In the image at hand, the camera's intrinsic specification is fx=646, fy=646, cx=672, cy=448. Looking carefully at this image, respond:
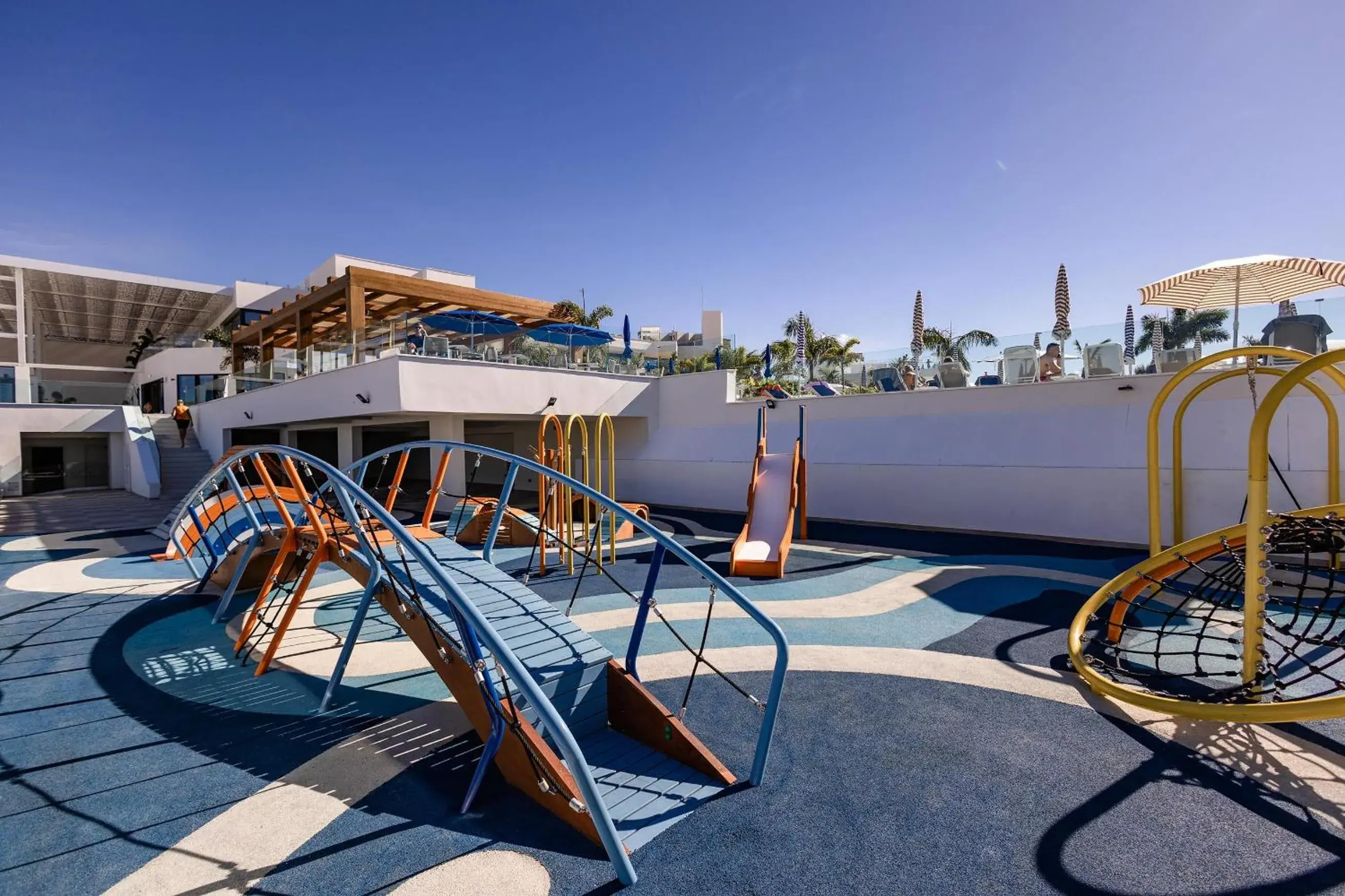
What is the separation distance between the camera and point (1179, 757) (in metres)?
4.50

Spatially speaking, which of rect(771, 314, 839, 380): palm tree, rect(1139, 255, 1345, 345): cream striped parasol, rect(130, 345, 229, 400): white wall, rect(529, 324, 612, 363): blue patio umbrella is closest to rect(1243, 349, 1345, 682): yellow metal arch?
rect(1139, 255, 1345, 345): cream striped parasol

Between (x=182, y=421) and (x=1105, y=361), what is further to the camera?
(x=182, y=421)

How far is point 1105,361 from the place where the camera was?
12.8 meters

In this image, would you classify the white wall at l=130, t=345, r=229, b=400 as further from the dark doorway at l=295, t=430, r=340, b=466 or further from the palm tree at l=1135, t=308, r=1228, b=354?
the palm tree at l=1135, t=308, r=1228, b=354

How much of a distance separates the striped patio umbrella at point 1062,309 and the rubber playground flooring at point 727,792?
27.2 feet

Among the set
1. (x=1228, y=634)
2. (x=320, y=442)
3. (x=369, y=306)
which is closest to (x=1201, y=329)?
(x=1228, y=634)

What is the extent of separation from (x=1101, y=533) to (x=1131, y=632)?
6.45 m

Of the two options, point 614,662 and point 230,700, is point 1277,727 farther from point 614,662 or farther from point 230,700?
point 230,700

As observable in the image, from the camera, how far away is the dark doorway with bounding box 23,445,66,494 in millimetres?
24156

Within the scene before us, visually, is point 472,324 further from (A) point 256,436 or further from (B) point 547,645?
(A) point 256,436

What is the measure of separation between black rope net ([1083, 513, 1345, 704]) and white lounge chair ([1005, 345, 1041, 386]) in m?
6.10

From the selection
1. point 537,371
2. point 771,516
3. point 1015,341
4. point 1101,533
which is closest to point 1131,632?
point 771,516

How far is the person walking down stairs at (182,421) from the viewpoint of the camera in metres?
24.7

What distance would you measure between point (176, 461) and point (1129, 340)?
29530 millimetres
